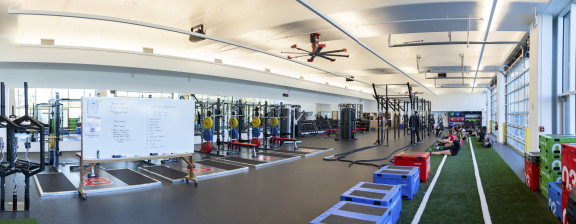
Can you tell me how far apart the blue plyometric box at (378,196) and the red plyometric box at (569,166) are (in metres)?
1.57

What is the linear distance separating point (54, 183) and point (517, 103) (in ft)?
39.4

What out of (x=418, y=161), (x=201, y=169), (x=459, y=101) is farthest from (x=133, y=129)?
(x=459, y=101)

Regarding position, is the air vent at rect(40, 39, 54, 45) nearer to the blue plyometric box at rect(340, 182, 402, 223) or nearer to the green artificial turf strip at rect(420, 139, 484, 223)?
the blue plyometric box at rect(340, 182, 402, 223)

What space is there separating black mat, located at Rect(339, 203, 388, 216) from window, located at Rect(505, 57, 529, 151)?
7.94 metres

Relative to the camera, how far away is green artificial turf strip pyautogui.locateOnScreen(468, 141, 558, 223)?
10.9 ft

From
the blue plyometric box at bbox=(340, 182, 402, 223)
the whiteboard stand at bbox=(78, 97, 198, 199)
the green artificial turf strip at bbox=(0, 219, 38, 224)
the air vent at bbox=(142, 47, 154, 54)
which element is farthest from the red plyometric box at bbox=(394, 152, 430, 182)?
the air vent at bbox=(142, 47, 154, 54)

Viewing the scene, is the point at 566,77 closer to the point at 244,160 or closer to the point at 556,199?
the point at 556,199

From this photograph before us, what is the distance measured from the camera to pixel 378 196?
3.01 m

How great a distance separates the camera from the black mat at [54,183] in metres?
4.57

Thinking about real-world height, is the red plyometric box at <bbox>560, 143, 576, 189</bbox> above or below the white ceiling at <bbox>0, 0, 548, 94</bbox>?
below

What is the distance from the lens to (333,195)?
170 inches

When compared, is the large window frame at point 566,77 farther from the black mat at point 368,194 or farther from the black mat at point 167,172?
the black mat at point 167,172

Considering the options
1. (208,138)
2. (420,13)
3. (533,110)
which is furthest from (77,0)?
(533,110)

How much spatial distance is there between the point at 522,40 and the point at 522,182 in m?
4.26
